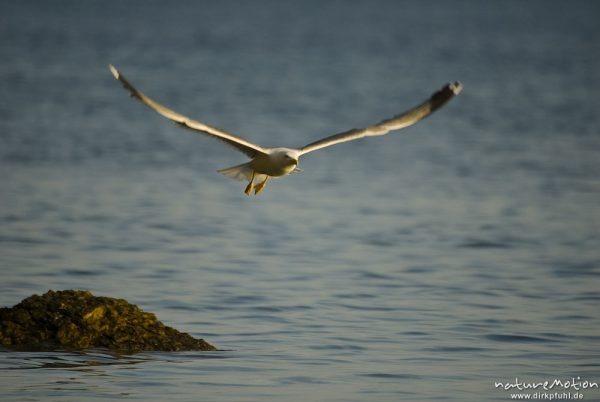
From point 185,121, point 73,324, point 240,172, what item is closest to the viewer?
point 185,121

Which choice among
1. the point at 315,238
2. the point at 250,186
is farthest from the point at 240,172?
the point at 315,238

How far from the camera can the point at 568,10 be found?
13800 centimetres

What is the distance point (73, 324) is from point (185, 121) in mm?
1879

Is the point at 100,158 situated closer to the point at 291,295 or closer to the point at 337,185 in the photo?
the point at 337,185

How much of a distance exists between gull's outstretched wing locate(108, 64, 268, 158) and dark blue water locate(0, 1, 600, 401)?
1.76 metres

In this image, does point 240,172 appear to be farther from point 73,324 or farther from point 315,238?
point 315,238

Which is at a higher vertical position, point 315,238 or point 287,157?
point 315,238

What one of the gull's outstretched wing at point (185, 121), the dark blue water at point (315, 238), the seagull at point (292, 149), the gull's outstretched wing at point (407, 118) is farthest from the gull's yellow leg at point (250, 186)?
the dark blue water at point (315, 238)

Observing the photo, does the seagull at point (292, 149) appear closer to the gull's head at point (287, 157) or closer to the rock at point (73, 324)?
the gull's head at point (287, 157)

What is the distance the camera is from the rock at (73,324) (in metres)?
10.1

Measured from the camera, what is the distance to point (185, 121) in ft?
→ 32.5

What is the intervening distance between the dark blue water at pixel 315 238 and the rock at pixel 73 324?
16 centimetres

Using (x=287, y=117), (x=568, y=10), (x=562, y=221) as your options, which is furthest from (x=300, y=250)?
(x=568, y=10)

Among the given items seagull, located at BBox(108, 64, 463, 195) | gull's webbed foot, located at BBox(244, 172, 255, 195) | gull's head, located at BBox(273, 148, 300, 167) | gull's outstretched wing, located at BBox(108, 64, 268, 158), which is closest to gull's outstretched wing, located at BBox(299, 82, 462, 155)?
seagull, located at BBox(108, 64, 463, 195)
